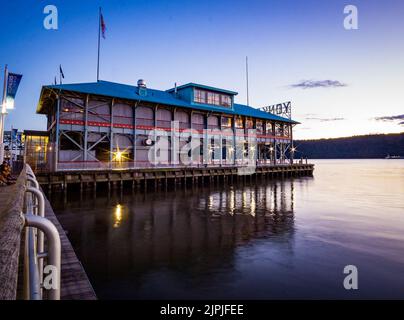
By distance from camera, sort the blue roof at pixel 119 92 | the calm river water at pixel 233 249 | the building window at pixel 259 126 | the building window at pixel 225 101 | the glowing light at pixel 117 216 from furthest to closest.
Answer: the building window at pixel 259 126 < the building window at pixel 225 101 < the blue roof at pixel 119 92 < the glowing light at pixel 117 216 < the calm river water at pixel 233 249

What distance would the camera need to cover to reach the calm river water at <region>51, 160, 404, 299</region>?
7.46m

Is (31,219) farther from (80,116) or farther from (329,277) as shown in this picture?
(80,116)

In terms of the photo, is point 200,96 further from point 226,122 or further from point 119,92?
point 119,92

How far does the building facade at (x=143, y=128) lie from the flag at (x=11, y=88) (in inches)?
253

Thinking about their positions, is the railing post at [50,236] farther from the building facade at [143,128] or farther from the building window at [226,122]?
the building window at [226,122]

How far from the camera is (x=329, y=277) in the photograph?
8.18 meters

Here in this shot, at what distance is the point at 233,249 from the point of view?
10.5 meters

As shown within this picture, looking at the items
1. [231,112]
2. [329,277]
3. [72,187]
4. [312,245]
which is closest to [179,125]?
[231,112]

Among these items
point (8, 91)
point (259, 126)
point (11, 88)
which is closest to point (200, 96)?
point (259, 126)

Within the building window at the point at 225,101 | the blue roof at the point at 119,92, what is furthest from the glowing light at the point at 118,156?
the building window at the point at 225,101

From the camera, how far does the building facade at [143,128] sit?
26000 millimetres

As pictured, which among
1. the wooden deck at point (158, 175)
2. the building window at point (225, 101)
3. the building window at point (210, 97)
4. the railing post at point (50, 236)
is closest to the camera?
the railing post at point (50, 236)

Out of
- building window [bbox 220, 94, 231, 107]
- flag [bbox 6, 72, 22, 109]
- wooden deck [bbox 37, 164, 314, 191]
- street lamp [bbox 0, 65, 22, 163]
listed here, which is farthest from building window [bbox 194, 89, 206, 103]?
street lamp [bbox 0, 65, 22, 163]

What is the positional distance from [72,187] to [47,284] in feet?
83.5
